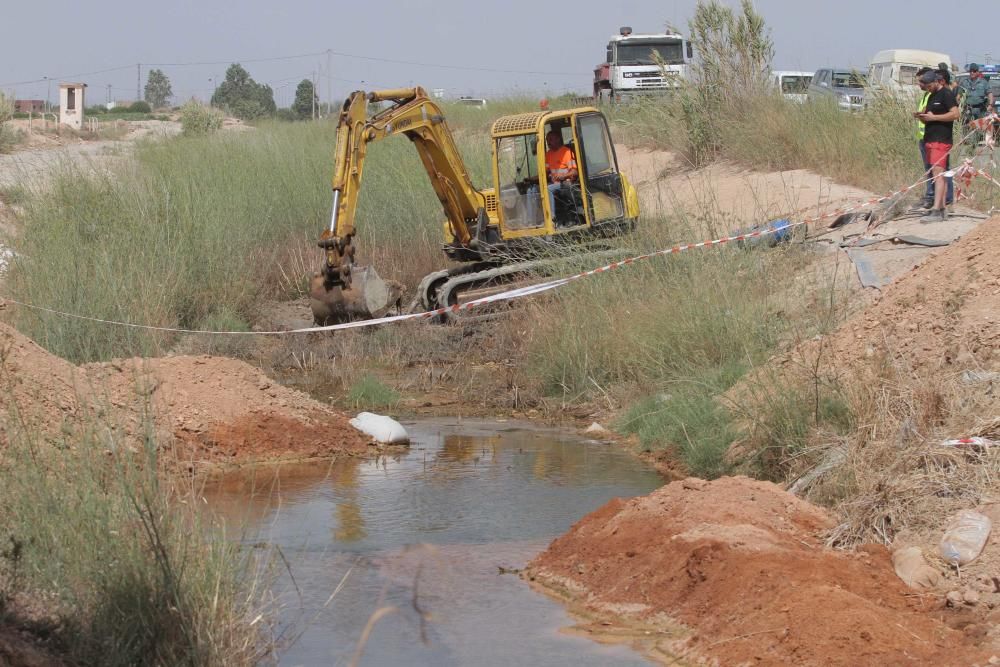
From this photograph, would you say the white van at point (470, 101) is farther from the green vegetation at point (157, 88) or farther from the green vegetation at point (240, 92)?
the green vegetation at point (157, 88)

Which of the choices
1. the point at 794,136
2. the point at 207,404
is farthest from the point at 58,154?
the point at 794,136

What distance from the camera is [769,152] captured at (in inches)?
921

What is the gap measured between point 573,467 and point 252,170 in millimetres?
14033

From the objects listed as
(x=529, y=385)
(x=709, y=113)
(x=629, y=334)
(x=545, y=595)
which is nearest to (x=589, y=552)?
(x=545, y=595)

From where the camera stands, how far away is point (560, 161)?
55.9ft

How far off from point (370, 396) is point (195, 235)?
4.90 meters

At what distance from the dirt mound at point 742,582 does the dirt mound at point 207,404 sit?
367cm

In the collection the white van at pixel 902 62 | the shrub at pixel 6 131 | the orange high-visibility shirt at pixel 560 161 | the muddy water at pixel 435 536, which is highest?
the white van at pixel 902 62

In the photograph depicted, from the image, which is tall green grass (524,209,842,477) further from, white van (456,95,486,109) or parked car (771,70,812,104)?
white van (456,95,486,109)

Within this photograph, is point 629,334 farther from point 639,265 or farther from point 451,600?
point 451,600

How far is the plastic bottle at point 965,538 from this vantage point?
6590 mm

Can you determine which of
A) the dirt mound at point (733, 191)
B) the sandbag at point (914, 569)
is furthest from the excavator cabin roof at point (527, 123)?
the sandbag at point (914, 569)

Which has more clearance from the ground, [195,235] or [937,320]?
[195,235]

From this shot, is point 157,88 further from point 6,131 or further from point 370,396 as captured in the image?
point 370,396
